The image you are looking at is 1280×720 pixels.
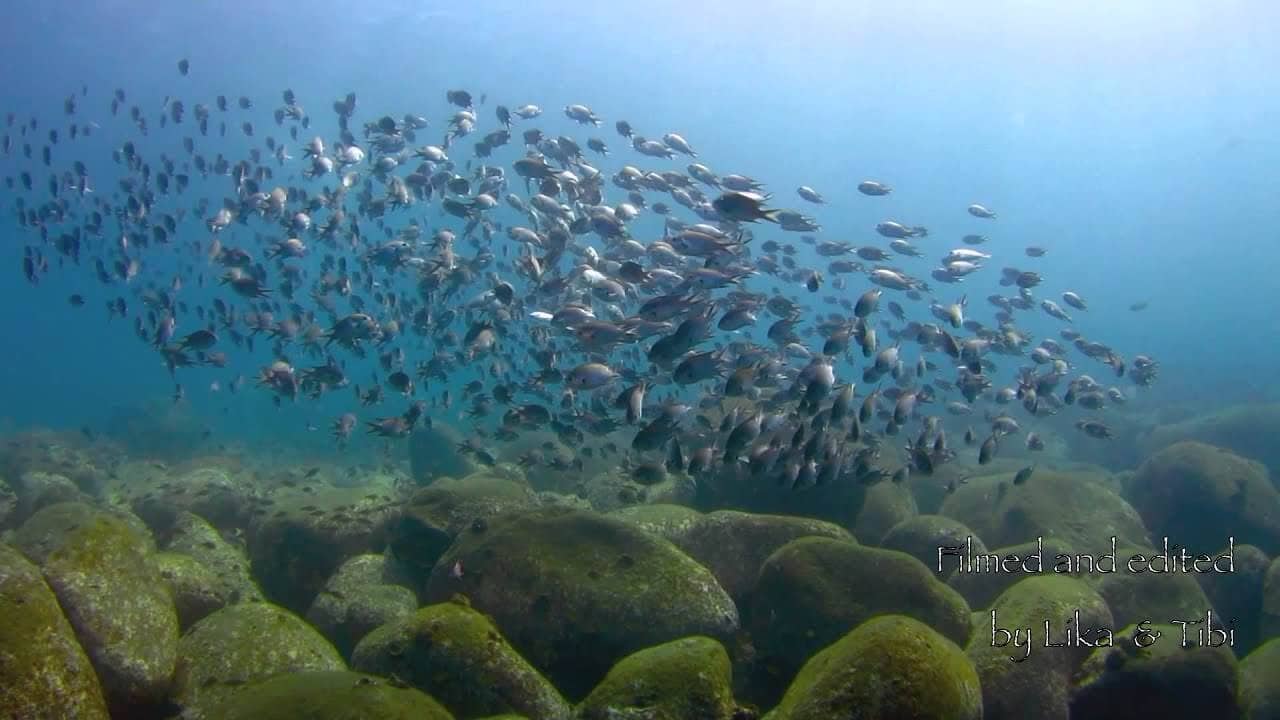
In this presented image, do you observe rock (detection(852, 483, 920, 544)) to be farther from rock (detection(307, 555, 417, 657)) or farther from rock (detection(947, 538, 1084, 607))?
rock (detection(307, 555, 417, 657))

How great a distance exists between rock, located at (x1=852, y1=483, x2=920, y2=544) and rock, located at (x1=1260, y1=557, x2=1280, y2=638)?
14.1ft

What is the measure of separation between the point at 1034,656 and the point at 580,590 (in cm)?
419

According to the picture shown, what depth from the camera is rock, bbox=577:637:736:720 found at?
505 centimetres

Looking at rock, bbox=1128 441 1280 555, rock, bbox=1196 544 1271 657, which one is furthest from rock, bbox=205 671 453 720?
rock, bbox=1128 441 1280 555

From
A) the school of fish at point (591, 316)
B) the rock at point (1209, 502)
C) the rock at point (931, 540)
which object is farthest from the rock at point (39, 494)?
the rock at point (1209, 502)

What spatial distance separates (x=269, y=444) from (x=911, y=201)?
438ft

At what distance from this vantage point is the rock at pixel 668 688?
505cm

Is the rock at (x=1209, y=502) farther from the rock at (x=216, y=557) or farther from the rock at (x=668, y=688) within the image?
the rock at (x=216, y=557)

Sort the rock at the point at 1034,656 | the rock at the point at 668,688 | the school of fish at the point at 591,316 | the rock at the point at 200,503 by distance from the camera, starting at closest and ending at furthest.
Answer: the rock at the point at 668,688 < the rock at the point at 1034,656 < the school of fish at the point at 591,316 < the rock at the point at 200,503

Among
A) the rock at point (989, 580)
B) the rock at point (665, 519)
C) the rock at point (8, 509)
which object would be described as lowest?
the rock at point (8, 509)

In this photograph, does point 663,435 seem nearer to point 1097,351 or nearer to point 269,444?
point 1097,351

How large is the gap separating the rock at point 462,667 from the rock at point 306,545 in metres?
4.19

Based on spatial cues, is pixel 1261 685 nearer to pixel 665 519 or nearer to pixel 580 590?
pixel 665 519

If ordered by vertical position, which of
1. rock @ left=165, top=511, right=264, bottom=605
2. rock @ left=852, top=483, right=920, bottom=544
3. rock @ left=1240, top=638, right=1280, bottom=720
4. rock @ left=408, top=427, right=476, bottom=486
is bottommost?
rock @ left=408, top=427, right=476, bottom=486
